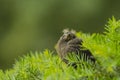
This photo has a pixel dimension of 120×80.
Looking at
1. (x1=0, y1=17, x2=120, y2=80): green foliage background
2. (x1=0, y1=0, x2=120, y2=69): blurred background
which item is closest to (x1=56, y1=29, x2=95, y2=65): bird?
(x1=0, y1=17, x2=120, y2=80): green foliage background

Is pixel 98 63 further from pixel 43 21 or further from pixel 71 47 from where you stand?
pixel 43 21

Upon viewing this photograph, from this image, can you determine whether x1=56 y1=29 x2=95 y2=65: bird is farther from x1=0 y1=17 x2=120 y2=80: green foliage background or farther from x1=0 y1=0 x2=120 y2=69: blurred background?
x1=0 y1=0 x2=120 y2=69: blurred background

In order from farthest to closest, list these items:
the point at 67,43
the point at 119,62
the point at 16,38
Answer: the point at 16,38 → the point at 67,43 → the point at 119,62

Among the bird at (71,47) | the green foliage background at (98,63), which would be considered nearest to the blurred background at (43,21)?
the bird at (71,47)

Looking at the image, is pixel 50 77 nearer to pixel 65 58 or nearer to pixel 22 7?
pixel 65 58

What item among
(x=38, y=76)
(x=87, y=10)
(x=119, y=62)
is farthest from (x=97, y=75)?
(x=87, y=10)
